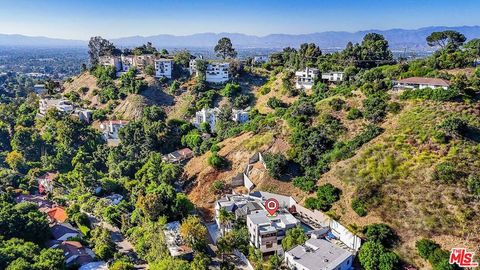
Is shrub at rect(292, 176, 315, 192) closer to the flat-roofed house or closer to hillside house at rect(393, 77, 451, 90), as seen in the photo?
the flat-roofed house

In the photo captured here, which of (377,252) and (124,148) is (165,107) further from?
(377,252)

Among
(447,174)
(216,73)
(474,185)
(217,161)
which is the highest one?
(216,73)

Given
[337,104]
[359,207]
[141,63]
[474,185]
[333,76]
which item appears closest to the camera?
[474,185]

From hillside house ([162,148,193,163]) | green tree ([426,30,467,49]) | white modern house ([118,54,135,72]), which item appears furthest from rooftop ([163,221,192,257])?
white modern house ([118,54,135,72])

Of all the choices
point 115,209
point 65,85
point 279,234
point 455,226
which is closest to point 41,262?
point 115,209

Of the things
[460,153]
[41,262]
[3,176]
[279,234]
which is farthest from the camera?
[3,176]

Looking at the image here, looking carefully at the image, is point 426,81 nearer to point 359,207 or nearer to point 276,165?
point 359,207

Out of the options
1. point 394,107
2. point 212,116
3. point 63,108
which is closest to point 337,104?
point 394,107
